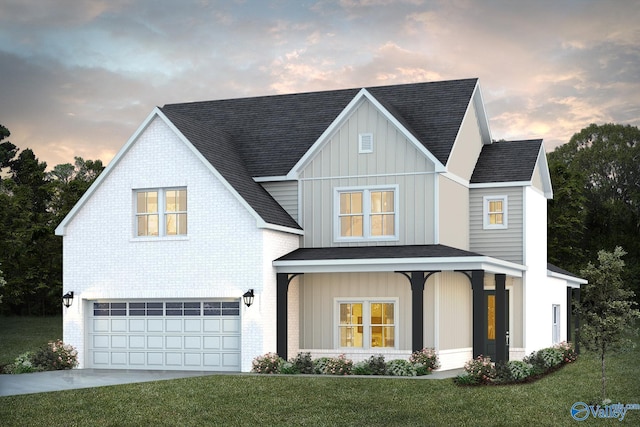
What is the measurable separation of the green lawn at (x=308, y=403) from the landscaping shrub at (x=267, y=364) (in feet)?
5.91

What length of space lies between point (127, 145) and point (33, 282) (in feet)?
107

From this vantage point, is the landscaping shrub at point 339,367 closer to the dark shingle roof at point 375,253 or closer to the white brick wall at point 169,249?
the white brick wall at point 169,249

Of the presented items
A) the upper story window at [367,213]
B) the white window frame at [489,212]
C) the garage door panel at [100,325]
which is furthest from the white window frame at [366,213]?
the garage door panel at [100,325]

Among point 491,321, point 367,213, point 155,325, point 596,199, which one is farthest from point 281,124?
point 596,199

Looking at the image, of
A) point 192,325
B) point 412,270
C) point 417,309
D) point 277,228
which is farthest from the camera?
point 192,325

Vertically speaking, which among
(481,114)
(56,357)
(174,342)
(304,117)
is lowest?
(56,357)

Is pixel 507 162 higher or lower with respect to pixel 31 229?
higher

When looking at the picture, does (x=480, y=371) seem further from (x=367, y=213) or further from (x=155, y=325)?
(x=155, y=325)

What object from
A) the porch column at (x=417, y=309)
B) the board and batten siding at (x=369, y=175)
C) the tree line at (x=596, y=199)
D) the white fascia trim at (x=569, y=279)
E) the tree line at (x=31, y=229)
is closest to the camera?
the porch column at (x=417, y=309)

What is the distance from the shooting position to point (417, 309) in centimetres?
2620

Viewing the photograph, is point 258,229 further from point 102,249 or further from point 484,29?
point 484,29

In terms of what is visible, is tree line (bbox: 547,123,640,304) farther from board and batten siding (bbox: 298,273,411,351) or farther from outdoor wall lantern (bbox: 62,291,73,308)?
outdoor wall lantern (bbox: 62,291,73,308)

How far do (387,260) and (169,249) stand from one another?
670 centimetres

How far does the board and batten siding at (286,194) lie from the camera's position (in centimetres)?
2989
